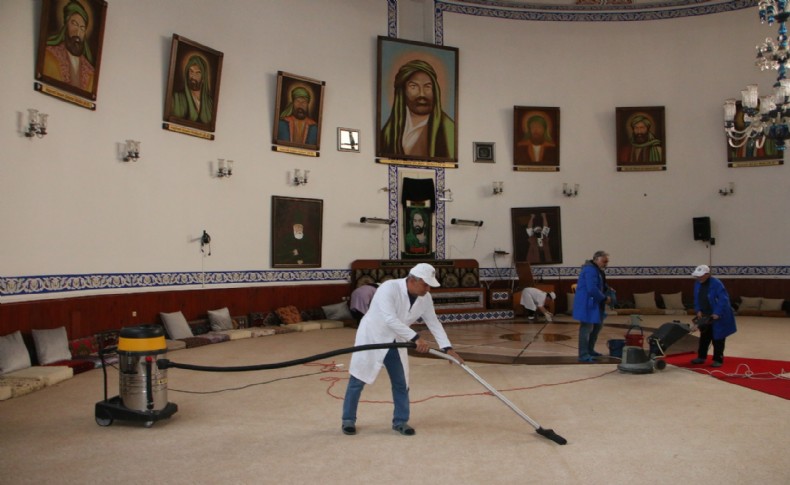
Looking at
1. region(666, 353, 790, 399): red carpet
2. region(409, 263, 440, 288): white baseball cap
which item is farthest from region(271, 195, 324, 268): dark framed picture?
region(409, 263, 440, 288): white baseball cap

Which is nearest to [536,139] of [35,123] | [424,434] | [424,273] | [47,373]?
[35,123]

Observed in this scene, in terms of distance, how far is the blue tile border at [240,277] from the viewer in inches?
353

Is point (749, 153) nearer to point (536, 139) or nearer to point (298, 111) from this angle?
point (536, 139)

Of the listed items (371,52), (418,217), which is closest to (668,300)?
(418,217)

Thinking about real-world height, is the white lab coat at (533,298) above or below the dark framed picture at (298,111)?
below

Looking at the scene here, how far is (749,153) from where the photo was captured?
16250 millimetres

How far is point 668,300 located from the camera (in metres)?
16.3

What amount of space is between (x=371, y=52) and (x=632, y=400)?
458 inches

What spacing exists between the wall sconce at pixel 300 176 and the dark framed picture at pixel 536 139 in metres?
5.94

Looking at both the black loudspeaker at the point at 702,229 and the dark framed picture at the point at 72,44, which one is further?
the black loudspeaker at the point at 702,229

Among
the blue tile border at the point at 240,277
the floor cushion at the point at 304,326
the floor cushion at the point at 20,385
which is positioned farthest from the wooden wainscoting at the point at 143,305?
the floor cushion at the point at 20,385

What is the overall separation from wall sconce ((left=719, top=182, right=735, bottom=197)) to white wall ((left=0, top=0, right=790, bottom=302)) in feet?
0.46

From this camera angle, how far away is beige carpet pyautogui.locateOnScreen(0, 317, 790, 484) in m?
4.41

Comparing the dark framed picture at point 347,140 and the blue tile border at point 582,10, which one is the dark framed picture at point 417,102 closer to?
the dark framed picture at point 347,140
